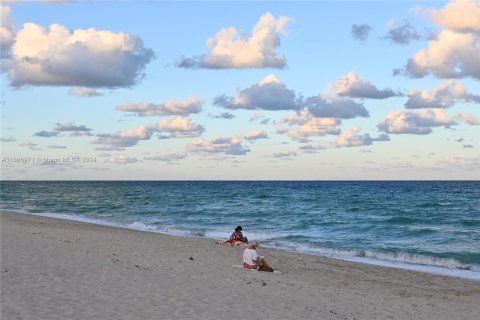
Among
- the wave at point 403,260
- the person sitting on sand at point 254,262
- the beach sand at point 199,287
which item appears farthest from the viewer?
Answer: the wave at point 403,260

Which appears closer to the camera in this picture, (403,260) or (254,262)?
(254,262)

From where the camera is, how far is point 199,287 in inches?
604

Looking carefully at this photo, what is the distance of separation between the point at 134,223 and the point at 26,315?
3431cm

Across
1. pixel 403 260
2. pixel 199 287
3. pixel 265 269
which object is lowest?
pixel 403 260

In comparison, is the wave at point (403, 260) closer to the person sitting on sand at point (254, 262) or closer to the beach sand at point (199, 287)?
the beach sand at point (199, 287)

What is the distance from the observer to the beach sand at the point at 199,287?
12258mm

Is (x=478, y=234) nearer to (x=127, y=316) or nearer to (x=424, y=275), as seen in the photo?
(x=424, y=275)

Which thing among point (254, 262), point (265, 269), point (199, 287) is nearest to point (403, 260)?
point (265, 269)

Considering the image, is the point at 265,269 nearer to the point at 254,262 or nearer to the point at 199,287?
the point at 254,262

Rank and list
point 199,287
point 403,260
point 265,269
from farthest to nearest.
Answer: point 403,260 → point 265,269 → point 199,287

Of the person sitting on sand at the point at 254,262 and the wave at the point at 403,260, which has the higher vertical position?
the person sitting on sand at the point at 254,262

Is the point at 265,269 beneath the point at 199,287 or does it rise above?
beneath

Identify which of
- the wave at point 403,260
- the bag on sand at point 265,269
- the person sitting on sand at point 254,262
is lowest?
the wave at point 403,260

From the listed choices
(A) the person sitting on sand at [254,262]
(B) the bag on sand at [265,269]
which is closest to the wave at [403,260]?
(B) the bag on sand at [265,269]
